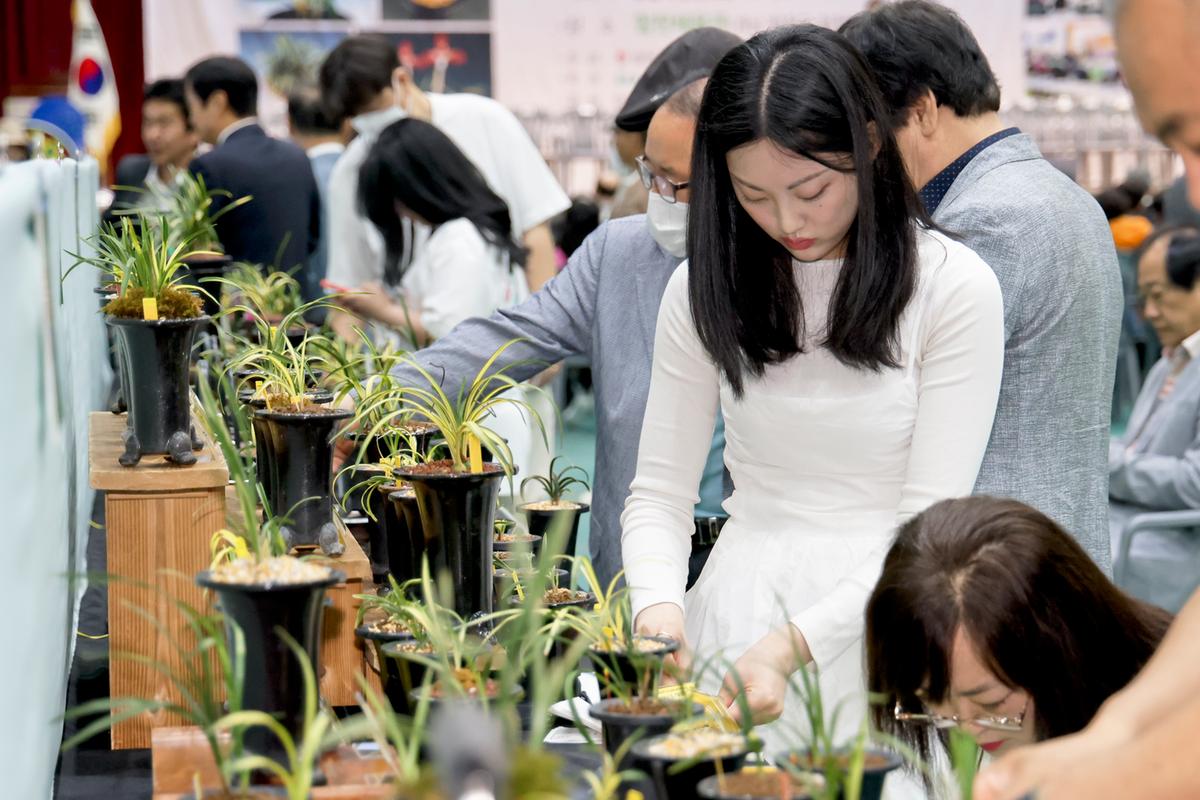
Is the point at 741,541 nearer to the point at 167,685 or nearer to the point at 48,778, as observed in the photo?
the point at 167,685

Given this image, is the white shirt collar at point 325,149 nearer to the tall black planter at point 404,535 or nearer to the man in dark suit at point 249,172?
the man in dark suit at point 249,172

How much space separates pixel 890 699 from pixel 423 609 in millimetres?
463

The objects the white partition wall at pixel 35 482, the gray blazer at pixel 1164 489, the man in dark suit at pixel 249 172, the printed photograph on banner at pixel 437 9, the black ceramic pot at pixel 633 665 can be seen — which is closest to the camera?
the white partition wall at pixel 35 482

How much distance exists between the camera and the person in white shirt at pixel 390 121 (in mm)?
4586

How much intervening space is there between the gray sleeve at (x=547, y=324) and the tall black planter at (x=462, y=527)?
825 millimetres

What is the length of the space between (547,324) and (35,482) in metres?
1.27

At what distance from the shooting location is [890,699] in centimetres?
158

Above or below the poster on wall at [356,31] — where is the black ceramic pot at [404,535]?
below

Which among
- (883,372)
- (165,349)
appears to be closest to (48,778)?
(165,349)

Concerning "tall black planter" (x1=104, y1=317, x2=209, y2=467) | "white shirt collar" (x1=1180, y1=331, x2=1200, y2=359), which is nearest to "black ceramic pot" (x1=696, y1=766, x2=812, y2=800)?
"tall black planter" (x1=104, y1=317, x2=209, y2=467)

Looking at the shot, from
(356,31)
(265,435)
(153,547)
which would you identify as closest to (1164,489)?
(265,435)

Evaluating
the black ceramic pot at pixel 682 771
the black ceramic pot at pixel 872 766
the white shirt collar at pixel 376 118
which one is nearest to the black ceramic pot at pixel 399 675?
the black ceramic pot at pixel 682 771

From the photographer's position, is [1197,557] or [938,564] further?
[1197,557]

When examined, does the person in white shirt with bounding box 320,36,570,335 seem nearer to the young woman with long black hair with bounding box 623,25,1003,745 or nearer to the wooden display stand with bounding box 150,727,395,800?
the young woman with long black hair with bounding box 623,25,1003,745
